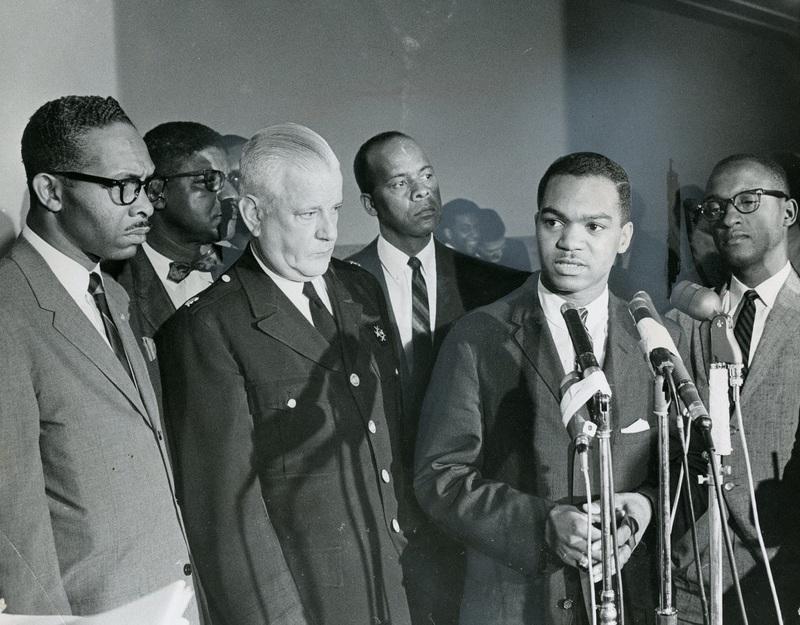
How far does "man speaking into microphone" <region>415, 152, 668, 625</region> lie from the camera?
8.28ft

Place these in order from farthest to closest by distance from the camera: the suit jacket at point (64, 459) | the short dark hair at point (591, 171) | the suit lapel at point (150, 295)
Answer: the short dark hair at point (591, 171) < the suit lapel at point (150, 295) < the suit jacket at point (64, 459)

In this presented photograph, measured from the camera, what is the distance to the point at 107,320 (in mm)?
2184

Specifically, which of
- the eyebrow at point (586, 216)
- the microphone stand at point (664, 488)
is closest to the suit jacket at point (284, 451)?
the eyebrow at point (586, 216)

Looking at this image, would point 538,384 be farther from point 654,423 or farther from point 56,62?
point 56,62

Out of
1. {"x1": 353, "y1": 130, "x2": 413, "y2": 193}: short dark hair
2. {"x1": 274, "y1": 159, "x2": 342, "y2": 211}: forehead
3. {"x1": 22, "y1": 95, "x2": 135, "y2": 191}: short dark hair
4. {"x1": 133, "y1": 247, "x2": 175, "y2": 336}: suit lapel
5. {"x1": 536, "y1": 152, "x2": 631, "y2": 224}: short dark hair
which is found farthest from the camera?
{"x1": 536, "y1": 152, "x2": 631, "y2": 224}: short dark hair

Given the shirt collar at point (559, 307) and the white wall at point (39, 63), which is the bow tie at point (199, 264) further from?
the shirt collar at point (559, 307)

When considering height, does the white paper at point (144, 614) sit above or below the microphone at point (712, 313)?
below

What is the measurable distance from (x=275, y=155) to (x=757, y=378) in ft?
5.00

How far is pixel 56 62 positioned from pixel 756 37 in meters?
2.07

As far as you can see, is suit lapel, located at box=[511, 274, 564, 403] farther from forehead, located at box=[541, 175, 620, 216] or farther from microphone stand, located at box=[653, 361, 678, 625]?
microphone stand, located at box=[653, 361, 678, 625]

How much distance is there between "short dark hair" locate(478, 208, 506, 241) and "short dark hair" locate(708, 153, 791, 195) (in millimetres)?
689

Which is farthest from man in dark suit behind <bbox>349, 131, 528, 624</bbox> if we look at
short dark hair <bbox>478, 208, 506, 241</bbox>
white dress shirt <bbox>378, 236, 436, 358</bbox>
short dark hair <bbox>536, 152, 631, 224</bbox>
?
short dark hair <bbox>536, 152, 631, 224</bbox>

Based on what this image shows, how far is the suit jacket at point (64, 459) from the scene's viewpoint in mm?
2043

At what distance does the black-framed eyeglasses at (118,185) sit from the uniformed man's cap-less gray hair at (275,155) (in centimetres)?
28
